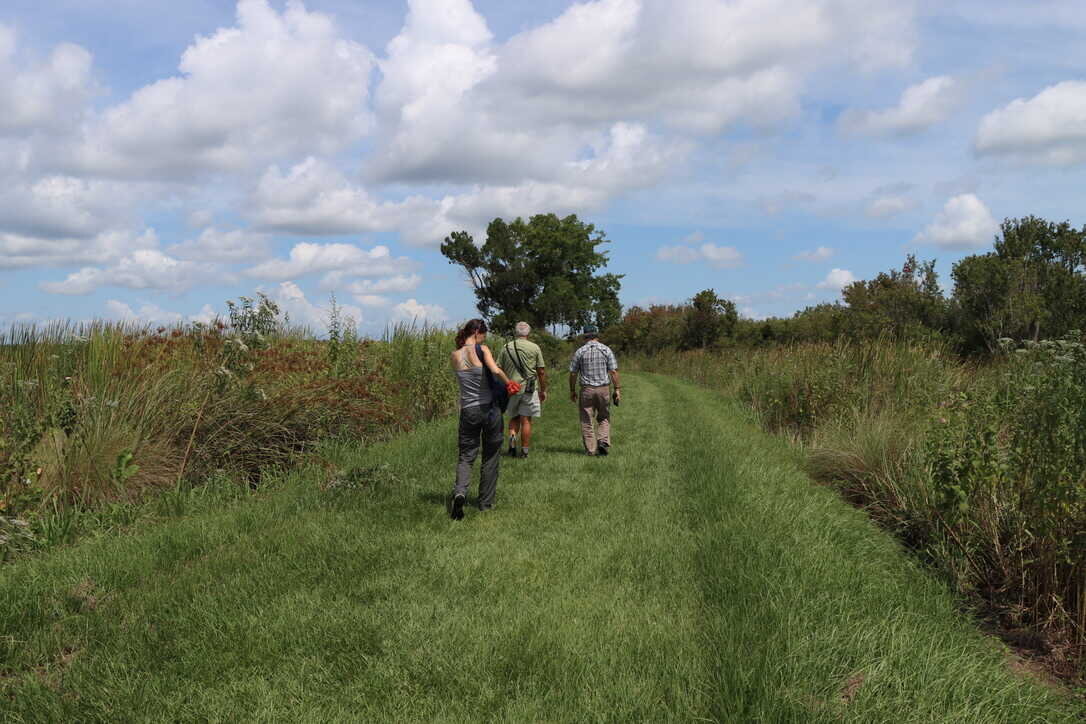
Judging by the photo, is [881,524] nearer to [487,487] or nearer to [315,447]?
[487,487]

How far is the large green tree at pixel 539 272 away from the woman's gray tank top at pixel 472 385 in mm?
49773

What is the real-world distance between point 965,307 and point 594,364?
26531mm

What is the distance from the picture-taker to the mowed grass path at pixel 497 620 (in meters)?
3.19

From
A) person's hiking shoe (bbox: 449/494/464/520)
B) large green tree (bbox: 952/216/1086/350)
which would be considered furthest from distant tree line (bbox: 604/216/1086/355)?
person's hiking shoe (bbox: 449/494/464/520)

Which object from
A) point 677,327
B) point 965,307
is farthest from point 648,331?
point 965,307

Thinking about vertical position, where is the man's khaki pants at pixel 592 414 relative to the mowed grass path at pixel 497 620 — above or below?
above

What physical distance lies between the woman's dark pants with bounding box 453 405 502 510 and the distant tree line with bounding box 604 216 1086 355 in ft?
42.1

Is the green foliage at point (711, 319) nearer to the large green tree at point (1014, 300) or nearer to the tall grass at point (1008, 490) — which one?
the large green tree at point (1014, 300)

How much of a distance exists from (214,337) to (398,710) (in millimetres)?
7625

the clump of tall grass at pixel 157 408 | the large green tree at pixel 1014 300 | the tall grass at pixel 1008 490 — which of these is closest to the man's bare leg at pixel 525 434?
the clump of tall grass at pixel 157 408

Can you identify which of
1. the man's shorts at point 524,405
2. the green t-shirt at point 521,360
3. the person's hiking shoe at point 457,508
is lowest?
the person's hiking shoe at point 457,508

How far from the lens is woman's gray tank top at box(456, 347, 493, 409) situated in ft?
21.4

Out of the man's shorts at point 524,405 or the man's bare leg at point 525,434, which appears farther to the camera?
the man's shorts at point 524,405

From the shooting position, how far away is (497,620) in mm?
3994
